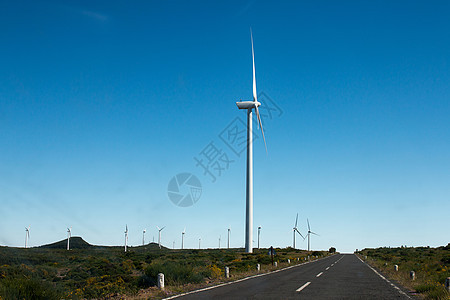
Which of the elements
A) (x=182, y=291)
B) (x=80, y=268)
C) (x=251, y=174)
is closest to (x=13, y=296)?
(x=182, y=291)

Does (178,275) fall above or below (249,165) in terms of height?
below

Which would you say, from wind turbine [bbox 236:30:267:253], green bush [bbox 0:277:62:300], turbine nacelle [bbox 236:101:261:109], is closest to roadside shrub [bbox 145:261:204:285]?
green bush [bbox 0:277:62:300]

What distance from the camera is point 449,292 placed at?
572 inches

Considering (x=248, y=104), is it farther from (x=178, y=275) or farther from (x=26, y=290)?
(x=26, y=290)

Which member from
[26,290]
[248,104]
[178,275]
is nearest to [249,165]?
[248,104]

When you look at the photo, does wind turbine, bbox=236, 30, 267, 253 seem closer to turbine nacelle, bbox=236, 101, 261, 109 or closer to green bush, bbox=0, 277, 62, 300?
turbine nacelle, bbox=236, 101, 261, 109

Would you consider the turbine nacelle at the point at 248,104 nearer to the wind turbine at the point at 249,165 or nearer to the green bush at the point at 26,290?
the wind turbine at the point at 249,165

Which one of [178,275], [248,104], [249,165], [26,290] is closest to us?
[26,290]

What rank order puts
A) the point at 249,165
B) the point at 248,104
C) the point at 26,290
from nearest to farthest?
1. the point at 26,290
2. the point at 249,165
3. the point at 248,104

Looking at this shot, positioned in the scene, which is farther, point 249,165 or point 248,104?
point 248,104

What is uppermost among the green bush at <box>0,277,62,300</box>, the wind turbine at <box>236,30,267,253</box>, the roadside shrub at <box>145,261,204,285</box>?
Result: the wind turbine at <box>236,30,267,253</box>

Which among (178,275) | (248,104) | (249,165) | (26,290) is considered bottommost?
(178,275)

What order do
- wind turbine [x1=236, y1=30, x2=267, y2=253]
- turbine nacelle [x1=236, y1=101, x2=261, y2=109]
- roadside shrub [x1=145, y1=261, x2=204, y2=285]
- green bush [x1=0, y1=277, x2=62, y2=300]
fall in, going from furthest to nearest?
turbine nacelle [x1=236, y1=101, x2=261, y2=109], wind turbine [x1=236, y1=30, x2=267, y2=253], roadside shrub [x1=145, y1=261, x2=204, y2=285], green bush [x1=0, y1=277, x2=62, y2=300]

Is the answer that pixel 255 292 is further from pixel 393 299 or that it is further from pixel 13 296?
pixel 13 296
